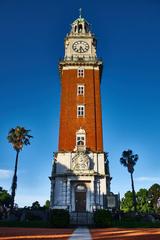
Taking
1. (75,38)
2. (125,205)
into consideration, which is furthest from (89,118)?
(125,205)

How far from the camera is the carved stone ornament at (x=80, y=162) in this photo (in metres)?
39.2

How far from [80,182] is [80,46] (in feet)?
83.9

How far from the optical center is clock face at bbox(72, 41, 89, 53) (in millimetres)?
51188

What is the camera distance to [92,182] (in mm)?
37844

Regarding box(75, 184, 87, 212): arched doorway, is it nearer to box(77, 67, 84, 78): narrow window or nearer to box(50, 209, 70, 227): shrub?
box(50, 209, 70, 227): shrub

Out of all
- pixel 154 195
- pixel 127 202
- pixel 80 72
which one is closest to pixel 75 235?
pixel 80 72

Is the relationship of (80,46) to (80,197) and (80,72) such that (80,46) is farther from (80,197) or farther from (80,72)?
(80,197)

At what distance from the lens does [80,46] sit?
170 ft

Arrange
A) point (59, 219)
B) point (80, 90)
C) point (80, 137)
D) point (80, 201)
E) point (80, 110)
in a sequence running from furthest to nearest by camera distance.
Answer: point (80, 90)
point (80, 110)
point (80, 137)
point (80, 201)
point (59, 219)

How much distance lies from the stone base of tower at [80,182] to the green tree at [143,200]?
42071mm

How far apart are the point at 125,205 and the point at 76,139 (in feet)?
145

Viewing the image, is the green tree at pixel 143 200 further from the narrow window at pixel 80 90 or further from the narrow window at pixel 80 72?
the narrow window at pixel 80 72

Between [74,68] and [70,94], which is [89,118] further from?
[74,68]

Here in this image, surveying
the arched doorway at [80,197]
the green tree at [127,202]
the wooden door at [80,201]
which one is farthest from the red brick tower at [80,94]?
the green tree at [127,202]
